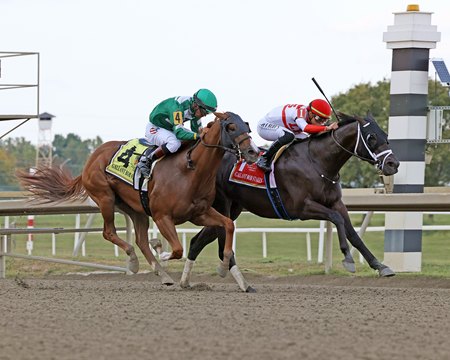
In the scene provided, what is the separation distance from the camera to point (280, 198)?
34.6 feet

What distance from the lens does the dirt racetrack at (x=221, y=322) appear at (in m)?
6.11

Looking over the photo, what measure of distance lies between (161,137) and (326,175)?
4.60 ft

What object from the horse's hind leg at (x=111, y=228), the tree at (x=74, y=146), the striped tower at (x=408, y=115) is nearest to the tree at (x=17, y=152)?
the tree at (x=74, y=146)

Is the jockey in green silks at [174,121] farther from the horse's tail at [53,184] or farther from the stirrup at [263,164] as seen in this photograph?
the horse's tail at [53,184]

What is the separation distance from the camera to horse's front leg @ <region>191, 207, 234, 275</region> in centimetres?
1002

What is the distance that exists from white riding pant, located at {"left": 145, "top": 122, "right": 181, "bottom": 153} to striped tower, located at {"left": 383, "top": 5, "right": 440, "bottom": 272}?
3.85 meters

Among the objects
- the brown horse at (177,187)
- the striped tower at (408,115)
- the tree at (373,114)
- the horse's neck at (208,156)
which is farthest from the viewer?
the tree at (373,114)

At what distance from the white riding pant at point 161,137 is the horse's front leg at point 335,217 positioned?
117cm

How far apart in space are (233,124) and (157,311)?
2.08 meters

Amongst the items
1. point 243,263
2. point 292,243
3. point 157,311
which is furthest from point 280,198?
point 292,243

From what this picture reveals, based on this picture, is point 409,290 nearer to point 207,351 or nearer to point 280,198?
point 280,198

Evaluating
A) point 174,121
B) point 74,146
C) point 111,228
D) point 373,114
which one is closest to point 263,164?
point 174,121

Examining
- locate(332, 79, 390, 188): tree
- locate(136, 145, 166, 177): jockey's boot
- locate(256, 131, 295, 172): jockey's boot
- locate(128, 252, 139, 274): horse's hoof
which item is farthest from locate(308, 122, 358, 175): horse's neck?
locate(332, 79, 390, 188): tree

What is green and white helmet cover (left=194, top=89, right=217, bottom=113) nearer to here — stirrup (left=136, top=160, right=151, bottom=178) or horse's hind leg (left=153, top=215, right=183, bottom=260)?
stirrup (left=136, top=160, right=151, bottom=178)
